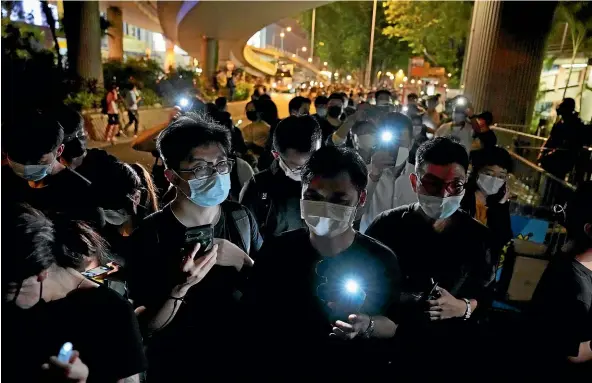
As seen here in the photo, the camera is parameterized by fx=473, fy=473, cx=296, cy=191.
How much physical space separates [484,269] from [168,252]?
1.67 meters

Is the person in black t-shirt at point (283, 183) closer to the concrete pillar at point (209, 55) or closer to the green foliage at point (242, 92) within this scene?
the green foliage at point (242, 92)

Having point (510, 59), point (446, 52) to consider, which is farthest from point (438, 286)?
point (446, 52)

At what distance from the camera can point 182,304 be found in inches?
89.8

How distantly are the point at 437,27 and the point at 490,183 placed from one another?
25.9 metres

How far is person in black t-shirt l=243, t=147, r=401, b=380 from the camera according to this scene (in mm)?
2018

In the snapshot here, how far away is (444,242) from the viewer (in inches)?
102

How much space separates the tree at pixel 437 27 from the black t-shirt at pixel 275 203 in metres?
21.0

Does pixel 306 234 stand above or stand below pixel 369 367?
above

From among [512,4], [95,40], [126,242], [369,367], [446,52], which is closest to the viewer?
[369,367]

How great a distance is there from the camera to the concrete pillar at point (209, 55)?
34562 mm

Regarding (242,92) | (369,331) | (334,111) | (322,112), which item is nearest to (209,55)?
(242,92)

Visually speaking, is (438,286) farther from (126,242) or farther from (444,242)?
(126,242)

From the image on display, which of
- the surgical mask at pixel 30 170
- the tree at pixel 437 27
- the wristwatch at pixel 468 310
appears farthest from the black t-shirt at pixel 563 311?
the tree at pixel 437 27

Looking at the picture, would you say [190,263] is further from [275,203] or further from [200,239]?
[275,203]
